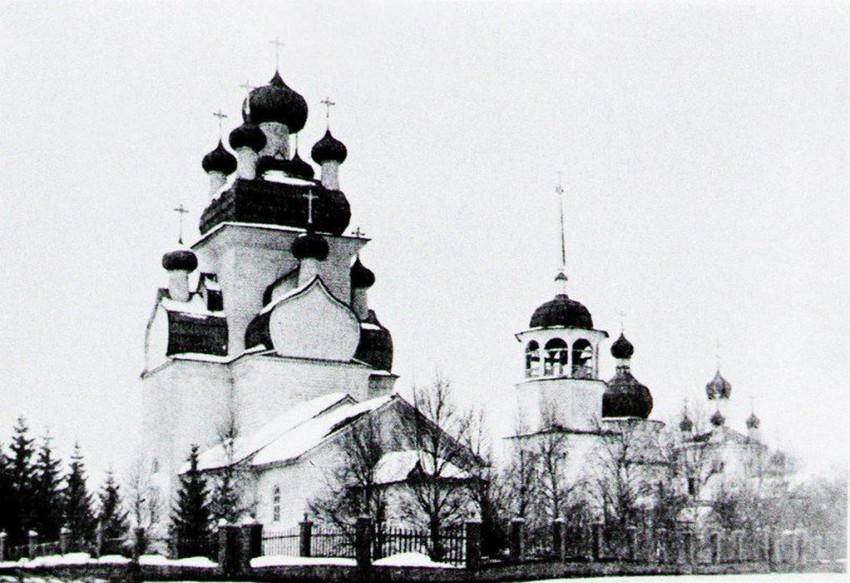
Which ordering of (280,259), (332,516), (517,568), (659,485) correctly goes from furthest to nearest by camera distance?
1. (280,259)
2. (659,485)
3. (332,516)
4. (517,568)

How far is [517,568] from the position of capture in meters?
21.2

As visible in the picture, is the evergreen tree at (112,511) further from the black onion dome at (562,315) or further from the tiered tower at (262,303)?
the black onion dome at (562,315)

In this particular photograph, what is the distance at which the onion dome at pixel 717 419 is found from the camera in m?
51.5

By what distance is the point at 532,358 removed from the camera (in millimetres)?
40125

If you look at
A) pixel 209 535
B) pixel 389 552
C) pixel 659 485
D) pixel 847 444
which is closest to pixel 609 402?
pixel 659 485

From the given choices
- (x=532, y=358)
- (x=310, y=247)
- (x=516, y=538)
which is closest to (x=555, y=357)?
(x=532, y=358)

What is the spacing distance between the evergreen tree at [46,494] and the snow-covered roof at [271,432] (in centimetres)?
327

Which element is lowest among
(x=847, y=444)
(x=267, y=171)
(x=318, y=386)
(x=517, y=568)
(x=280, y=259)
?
(x=517, y=568)

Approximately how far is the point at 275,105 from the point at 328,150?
2020 mm

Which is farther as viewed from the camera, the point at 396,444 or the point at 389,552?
the point at 396,444

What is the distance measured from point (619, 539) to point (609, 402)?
1336 cm

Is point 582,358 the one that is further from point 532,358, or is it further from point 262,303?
point 262,303

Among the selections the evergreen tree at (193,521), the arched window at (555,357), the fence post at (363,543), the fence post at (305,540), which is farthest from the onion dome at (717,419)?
the fence post at (363,543)

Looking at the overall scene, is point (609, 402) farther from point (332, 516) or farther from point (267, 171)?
point (332, 516)
